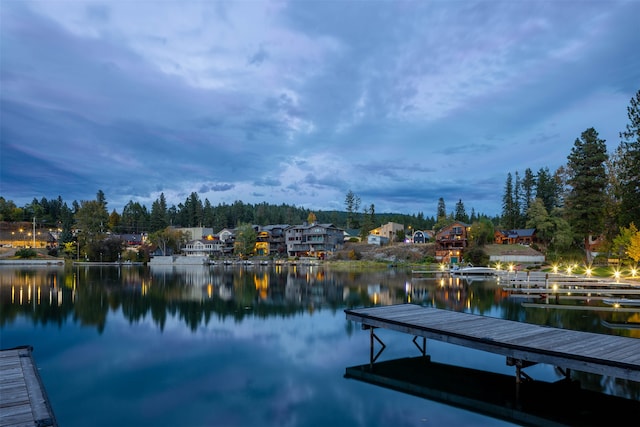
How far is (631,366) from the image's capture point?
29.8 feet

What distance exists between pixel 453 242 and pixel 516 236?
37.6 ft

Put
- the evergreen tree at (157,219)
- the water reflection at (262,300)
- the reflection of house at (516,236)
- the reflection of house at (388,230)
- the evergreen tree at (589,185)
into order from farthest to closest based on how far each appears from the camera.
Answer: the evergreen tree at (157,219) → the reflection of house at (388,230) → the reflection of house at (516,236) → the evergreen tree at (589,185) → the water reflection at (262,300)

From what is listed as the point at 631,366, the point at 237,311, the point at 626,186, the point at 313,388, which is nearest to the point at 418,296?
the point at 237,311

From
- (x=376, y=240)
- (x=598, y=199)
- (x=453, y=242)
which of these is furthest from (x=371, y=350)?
(x=376, y=240)

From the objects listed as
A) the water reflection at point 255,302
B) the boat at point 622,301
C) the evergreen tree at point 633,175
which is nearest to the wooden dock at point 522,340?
the water reflection at point 255,302

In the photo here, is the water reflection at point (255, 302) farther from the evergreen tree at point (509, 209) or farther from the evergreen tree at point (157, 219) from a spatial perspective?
the evergreen tree at point (157, 219)

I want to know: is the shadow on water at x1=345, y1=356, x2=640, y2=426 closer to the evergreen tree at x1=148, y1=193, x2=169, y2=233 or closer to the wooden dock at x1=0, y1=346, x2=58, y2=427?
the wooden dock at x1=0, y1=346, x2=58, y2=427

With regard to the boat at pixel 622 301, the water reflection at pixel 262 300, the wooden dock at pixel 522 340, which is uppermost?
the wooden dock at pixel 522 340

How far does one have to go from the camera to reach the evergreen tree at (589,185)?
45.6m

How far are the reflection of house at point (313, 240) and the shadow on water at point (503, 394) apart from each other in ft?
256

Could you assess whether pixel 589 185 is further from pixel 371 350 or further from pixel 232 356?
pixel 232 356

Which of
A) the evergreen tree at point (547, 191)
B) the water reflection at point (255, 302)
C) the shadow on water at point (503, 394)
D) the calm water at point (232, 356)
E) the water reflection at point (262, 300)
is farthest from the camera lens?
the evergreen tree at point (547, 191)

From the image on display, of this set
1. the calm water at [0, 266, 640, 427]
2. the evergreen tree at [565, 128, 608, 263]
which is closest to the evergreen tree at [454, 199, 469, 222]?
the evergreen tree at [565, 128, 608, 263]

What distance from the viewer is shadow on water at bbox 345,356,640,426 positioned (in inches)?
410
